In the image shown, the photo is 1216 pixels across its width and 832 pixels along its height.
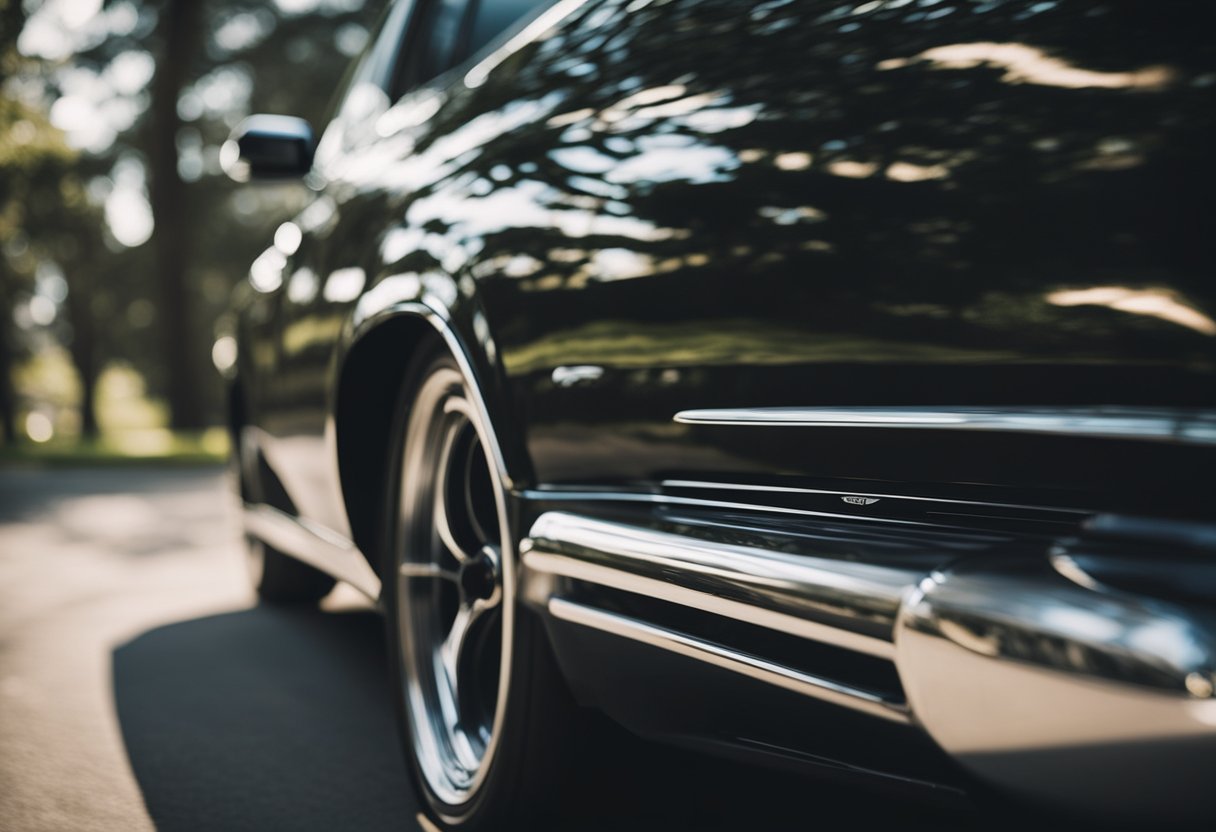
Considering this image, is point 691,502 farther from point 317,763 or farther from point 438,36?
point 438,36

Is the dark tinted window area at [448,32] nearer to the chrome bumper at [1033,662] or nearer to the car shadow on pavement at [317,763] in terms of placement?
the car shadow on pavement at [317,763]

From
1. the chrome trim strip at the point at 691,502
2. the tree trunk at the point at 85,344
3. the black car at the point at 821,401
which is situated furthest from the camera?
the tree trunk at the point at 85,344

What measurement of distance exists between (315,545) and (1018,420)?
2278 mm

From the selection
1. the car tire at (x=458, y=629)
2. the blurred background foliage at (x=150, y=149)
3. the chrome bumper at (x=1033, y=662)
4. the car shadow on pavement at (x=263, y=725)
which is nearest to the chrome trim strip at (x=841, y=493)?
the chrome bumper at (x=1033, y=662)

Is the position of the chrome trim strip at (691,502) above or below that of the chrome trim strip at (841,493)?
below

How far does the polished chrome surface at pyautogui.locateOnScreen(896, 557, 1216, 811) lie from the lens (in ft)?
2.91

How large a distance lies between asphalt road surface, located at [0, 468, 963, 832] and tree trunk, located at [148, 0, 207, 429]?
12834 millimetres

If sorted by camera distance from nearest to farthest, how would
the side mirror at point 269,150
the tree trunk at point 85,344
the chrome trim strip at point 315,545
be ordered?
the chrome trim strip at point 315,545 < the side mirror at point 269,150 < the tree trunk at point 85,344

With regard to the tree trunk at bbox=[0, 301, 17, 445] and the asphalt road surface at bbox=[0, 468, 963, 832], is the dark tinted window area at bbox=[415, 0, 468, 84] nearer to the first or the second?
the asphalt road surface at bbox=[0, 468, 963, 832]

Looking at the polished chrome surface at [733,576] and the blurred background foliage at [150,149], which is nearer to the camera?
the polished chrome surface at [733,576]

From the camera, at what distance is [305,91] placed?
61.0ft

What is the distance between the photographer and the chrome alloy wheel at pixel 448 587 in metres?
2.12

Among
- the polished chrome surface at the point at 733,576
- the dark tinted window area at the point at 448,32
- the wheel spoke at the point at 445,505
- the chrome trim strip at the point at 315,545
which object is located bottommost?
the chrome trim strip at the point at 315,545

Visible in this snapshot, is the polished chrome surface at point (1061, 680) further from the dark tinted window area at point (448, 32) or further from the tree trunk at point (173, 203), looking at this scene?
the tree trunk at point (173, 203)
